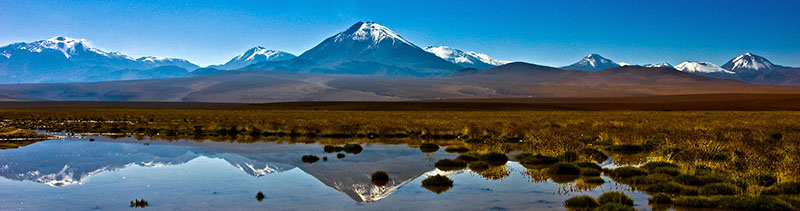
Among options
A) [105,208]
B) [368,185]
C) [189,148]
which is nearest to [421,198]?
[368,185]

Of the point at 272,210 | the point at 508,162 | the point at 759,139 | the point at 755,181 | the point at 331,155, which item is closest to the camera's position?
the point at 272,210

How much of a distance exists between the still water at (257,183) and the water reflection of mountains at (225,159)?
4 centimetres

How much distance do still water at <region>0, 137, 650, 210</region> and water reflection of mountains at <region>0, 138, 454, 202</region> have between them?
0.04m

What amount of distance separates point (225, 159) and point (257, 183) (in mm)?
7547

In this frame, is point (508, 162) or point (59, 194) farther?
point (508, 162)

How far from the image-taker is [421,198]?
1467 cm

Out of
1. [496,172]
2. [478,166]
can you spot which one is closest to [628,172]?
[496,172]

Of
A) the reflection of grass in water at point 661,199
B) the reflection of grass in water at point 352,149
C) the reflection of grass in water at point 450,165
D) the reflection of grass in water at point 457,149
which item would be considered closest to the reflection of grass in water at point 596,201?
the reflection of grass in water at point 661,199

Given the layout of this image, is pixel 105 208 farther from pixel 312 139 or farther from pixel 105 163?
pixel 312 139

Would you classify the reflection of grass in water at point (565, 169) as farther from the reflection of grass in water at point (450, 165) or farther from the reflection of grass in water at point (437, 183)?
the reflection of grass in water at point (437, 183)

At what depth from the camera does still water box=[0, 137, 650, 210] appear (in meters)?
13.9

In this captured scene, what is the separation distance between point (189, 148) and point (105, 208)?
1682 centimetres

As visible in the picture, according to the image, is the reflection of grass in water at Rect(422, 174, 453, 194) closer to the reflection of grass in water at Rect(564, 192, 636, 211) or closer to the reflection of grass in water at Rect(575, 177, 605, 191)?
the reflection of grass in water at Rect(575, 177, 605, 191)

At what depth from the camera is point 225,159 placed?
80.0 feet
